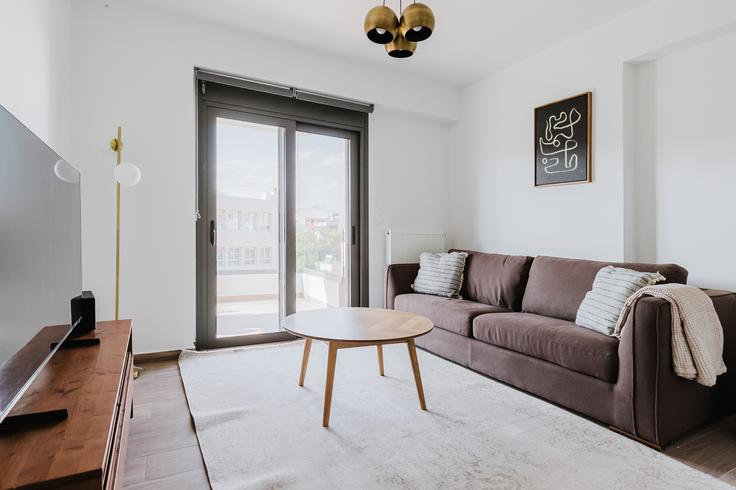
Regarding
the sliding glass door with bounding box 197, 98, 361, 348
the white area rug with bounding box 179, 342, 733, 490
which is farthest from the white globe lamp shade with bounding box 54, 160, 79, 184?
the sliding glass door with bounding box 197, 98, 361, 348

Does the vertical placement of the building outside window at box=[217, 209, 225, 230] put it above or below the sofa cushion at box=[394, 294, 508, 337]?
above

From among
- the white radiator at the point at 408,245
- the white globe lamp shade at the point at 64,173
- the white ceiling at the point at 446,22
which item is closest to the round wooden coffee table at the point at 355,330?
the white globe lamp shade at the point at 64,173

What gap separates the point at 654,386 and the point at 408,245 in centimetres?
Result: 278

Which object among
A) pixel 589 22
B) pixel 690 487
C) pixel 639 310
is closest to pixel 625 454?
pixel 690 487

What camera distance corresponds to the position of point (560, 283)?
2818 millimetres

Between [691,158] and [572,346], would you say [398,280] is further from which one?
[691,158]

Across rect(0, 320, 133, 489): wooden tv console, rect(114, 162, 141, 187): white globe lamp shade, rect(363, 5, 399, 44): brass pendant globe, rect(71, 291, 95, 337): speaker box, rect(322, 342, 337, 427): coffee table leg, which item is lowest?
rect(322, 342, 337, 427): coffee table leg

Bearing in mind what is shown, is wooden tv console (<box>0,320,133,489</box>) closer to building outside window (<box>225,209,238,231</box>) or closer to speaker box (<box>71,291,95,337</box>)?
speaker box (<box>71,291,95,337</box>)

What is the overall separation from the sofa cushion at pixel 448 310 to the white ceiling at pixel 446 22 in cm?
227

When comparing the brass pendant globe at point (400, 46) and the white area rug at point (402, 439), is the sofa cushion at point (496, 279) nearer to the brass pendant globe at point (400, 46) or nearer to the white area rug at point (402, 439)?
the white area rug at point (402, 439)

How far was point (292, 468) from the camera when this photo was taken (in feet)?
5.37

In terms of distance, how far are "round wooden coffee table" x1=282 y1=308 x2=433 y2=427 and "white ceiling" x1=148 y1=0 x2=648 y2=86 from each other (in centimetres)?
224

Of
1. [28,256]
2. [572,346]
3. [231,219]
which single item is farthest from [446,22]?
[28,256]

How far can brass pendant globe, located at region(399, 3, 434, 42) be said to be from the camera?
2082 mm
